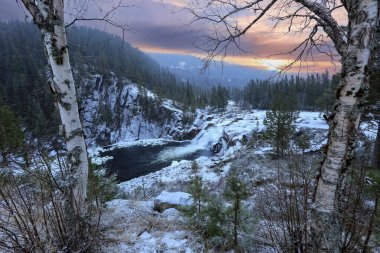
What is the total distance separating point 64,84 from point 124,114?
7825cm

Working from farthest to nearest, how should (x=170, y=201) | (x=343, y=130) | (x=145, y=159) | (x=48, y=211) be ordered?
(x=145, y=159)
(x=170, y=201)
(x=48, y=211)
(x=343, y=130)

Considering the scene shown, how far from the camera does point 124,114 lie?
7869cm

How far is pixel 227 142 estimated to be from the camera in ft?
126

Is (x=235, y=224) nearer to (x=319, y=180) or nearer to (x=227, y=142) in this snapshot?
(x=319, y=180)

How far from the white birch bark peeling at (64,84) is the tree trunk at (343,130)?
283cm

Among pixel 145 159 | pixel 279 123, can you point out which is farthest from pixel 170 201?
pixel 145 159

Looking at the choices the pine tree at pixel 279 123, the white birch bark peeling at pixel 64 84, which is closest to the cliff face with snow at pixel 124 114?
the pine tree at pixel 279 123

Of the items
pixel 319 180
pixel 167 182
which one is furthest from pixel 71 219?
pixel 167 182

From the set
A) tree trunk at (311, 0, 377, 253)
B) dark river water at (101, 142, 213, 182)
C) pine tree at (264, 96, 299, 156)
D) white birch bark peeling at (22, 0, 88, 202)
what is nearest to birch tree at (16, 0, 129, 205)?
white birch bark peeling at (22, 0, 88, 202)

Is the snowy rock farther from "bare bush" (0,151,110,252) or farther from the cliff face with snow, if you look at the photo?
the cliff face with snow

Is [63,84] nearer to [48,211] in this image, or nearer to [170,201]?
[48,211]

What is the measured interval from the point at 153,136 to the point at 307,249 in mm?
69906

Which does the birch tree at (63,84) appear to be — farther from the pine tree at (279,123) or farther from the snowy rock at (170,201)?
the pine tree at (279,123)

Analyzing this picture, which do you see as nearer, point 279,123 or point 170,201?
point 170,201
